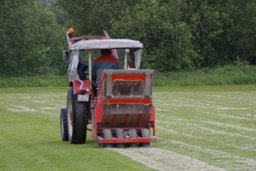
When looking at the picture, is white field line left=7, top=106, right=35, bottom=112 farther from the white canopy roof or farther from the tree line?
the tree line

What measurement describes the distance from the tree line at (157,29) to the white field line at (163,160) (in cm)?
5717

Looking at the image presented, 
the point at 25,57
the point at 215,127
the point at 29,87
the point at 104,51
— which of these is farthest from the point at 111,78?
the point at 25,57

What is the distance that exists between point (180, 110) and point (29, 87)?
3625 cm

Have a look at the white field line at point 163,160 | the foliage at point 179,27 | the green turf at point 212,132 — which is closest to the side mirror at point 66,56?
the green turf at point 212,132

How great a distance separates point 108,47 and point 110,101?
1.64 m

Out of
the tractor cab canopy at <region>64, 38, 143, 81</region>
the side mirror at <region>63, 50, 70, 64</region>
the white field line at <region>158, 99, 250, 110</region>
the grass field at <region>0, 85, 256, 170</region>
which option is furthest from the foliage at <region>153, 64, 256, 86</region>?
the tractor cab canopy at <region>64, 38, 143, 81</region>

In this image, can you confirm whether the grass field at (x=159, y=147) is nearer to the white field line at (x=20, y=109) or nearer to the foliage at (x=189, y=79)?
the white field line at (x=20, y=109)

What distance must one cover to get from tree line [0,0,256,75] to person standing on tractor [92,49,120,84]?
178 ft

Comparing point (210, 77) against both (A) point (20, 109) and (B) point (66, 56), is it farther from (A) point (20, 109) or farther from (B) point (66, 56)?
(B) point (66, 56)

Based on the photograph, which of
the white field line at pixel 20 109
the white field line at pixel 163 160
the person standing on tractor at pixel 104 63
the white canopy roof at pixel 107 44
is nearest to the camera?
the white field line at pixel 163 160

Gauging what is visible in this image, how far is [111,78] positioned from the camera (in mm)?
18609

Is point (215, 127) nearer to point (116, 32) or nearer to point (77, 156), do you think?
point (77, 156)

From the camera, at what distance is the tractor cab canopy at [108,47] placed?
19.8m

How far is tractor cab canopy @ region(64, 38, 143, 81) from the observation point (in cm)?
1980
